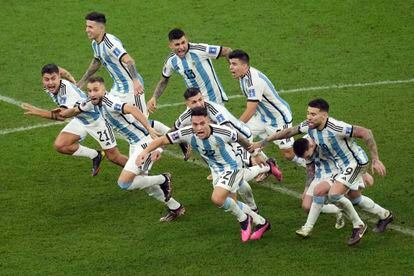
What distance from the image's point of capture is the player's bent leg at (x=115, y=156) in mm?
17438

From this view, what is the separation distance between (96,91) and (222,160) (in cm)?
220

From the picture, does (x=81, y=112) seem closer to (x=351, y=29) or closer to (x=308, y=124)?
(x=308, y=124)

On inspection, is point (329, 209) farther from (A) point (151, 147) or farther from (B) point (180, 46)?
(B) point (180, 46)

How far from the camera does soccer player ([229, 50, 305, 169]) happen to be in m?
16.8

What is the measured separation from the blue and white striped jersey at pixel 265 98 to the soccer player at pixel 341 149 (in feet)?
5.98

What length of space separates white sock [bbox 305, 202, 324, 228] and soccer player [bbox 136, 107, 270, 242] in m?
0.63

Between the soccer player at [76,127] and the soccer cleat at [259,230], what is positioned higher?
the soccer player at [76,127]

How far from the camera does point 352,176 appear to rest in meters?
15.0

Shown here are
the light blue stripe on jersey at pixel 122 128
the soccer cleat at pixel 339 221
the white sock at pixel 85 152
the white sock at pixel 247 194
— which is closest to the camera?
the soccer cleat at pixel 339 221

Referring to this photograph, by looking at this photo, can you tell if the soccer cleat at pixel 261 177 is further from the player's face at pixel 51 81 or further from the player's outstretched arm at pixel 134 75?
the player's face at pixel 51 81

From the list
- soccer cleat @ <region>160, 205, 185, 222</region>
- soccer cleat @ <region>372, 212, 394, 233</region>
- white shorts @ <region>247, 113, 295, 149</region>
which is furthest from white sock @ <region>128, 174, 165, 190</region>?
soccer cleat @ <region>372, 212, 394, 233</region>

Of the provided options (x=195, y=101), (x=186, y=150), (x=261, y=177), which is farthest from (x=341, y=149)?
(x=186, y=150)

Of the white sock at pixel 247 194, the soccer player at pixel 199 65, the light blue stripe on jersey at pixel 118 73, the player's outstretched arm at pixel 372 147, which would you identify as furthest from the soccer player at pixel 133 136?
the player's outstretched arm at pixel 372 147

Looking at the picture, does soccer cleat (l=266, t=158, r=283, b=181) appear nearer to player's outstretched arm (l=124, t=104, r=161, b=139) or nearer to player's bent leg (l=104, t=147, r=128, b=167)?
player's bent leg (l=104, t=147, r=128, b=167)
